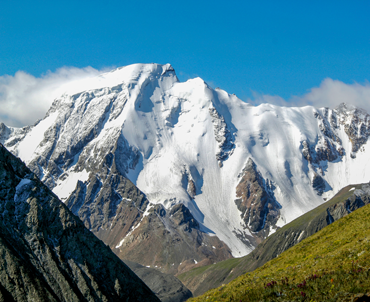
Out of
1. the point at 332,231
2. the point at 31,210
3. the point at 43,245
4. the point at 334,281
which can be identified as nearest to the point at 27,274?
the point at 43,245

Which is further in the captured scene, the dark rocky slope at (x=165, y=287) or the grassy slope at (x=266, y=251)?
the grassy slope at (x=266, y=251)

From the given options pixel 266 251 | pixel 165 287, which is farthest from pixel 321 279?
pixel 165 287

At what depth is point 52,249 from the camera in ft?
135

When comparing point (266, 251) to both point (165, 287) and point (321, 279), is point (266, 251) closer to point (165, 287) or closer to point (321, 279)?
point (165, 287)

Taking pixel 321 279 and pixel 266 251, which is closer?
pixel 321 279

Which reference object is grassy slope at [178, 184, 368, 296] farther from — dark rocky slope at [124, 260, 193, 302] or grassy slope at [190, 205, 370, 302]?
grassy slope at [190, 205, 370, 302]

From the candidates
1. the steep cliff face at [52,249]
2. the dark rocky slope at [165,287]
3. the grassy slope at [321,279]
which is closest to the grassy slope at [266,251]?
the dark rocky slope at [165,287]

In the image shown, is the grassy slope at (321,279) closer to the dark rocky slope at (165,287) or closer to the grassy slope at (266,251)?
the dark rocky slope at (165,287)

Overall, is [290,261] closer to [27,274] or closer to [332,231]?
[332,231]

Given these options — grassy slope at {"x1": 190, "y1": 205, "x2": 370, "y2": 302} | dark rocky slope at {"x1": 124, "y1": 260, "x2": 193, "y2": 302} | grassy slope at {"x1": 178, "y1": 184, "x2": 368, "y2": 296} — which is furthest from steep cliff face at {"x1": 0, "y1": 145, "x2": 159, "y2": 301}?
grassy slope at {"x1": 178, "y1": 184, "x2": 368, "y2": 296}

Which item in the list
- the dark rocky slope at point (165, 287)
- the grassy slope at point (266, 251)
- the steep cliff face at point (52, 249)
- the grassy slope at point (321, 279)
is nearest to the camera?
the grassy slope at point (321, 279)

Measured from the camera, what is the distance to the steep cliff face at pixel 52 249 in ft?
127

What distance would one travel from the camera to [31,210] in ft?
141

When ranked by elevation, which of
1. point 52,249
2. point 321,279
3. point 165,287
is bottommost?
point 165,287
